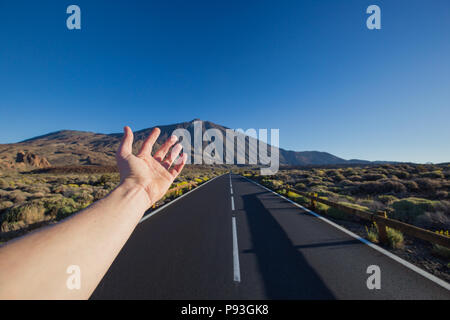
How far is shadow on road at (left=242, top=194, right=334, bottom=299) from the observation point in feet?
8.75

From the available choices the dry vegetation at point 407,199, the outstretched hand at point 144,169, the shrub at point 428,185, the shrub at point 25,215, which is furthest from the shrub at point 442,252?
the shrub at point 428,185

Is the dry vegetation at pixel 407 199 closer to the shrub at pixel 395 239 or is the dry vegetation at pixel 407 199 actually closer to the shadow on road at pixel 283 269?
the shrub at pixel 395 239

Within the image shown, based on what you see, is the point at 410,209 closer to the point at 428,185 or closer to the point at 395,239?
the point at 395,239

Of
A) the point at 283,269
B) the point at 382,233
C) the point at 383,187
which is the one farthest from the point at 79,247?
the point at 383,187

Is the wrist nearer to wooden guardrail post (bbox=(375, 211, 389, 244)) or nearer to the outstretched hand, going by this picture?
the outstretched hand

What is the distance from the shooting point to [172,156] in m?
2.35

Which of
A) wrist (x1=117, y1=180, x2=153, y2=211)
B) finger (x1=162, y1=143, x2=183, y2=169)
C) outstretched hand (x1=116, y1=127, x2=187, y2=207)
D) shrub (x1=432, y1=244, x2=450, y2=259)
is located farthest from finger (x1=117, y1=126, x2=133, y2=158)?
shrub (x1=432, y1=244, x2=450, y2=259)

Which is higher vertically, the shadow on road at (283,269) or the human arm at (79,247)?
the human arm at (79,247)

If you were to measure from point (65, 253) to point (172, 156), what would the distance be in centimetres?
Result: 142

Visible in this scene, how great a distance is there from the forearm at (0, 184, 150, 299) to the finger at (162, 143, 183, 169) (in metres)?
0.74

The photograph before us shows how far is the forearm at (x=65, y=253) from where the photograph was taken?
0.95 m

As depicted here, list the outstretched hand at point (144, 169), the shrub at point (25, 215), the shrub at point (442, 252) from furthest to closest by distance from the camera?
the shrub at point (25, 215) → the shrub at point (442, 252) → the outstretched hand at point (144, 169)

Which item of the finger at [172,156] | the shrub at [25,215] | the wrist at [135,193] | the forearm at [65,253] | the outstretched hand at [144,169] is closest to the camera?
the forearm at [65,253]
